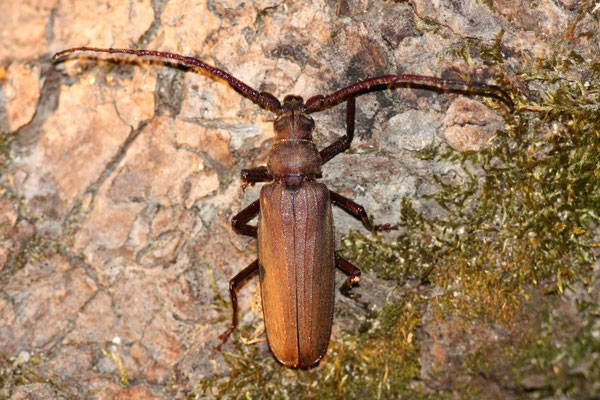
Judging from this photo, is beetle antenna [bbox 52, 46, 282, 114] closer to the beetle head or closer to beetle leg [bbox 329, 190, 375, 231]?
the beetle head

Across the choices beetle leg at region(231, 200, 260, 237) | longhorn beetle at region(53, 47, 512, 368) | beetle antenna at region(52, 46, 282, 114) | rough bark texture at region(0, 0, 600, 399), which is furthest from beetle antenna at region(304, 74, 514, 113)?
beetle leg at region(231, 200, 260, 237)

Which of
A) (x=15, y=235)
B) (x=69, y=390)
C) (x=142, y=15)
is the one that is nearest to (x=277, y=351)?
(x=69, y=390)

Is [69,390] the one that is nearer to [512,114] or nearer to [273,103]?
[273,103]

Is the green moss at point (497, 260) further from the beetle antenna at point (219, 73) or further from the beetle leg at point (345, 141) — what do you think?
the beetle antenna at point (219, 73)

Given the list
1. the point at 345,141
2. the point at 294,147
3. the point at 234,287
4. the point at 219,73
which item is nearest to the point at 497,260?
the point at 345,141

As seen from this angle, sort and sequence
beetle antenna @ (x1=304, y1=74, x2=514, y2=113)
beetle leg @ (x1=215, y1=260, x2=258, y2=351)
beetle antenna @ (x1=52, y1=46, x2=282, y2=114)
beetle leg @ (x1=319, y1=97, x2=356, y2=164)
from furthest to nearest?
beetle leg @ (x1=215, y1=260, x2=258, y2=351) → beetle leg @ (x1=319, y1=97, x2=356, y2=164) → beetle antenna @ (x1=52, y1=46, x2=282, y2=114) → beetle antenna @ (x1=304, y1=74, x2=514, y2=113)

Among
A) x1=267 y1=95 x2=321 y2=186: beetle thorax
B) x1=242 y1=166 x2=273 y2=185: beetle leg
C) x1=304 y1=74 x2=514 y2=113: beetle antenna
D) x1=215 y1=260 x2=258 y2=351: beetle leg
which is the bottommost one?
x1=215 y1=260 x2=258 y2=351: beetle leg

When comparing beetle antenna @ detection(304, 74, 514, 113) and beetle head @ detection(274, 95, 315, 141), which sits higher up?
beetle antenna @ detection(304, 74, 514, 113)
